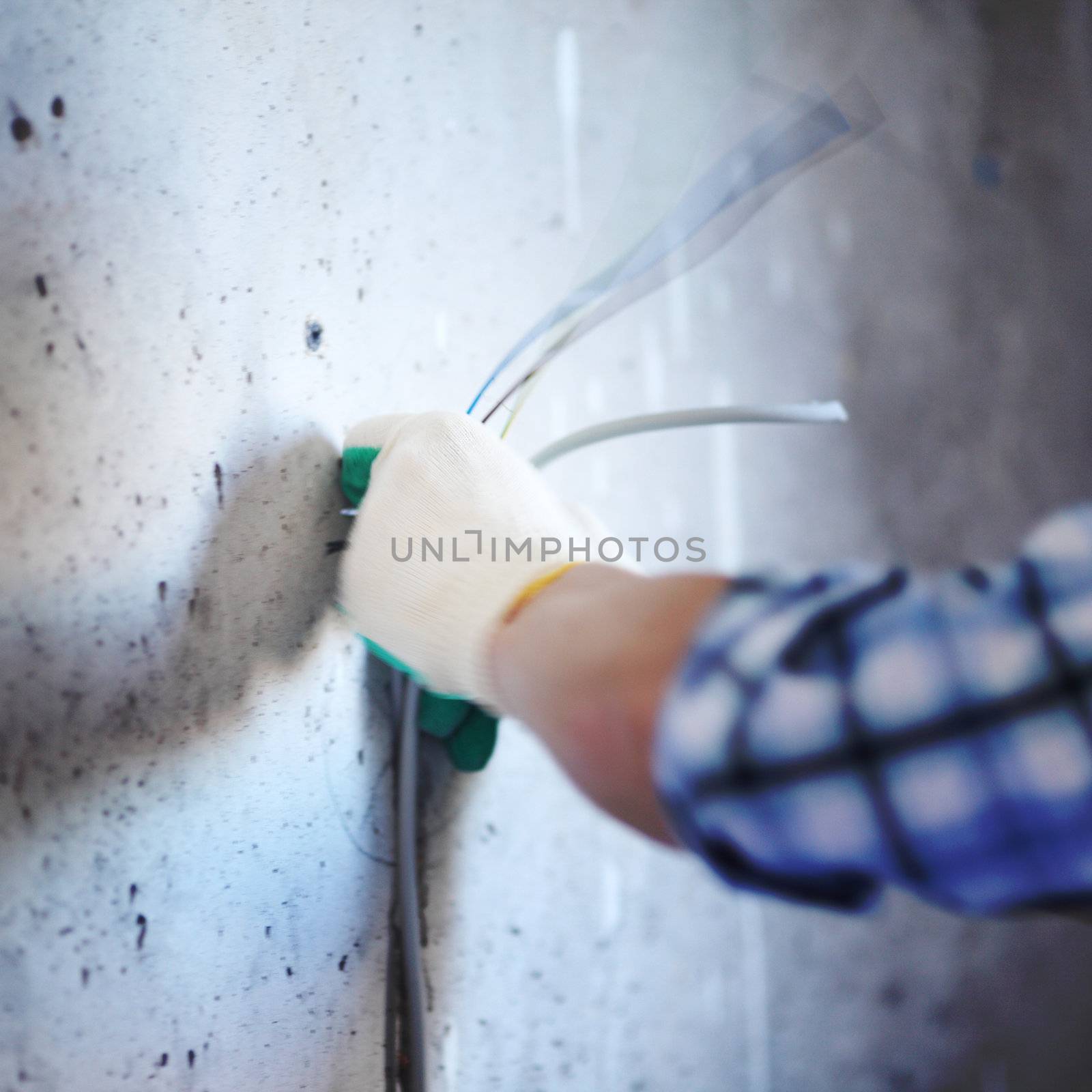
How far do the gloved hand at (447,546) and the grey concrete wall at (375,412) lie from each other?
0.33 feet

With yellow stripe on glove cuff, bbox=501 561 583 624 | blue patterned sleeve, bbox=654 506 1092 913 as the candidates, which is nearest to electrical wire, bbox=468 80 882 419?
yellow stripe on glove cuff, bbox=501 561 583 624

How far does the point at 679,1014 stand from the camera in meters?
1.04

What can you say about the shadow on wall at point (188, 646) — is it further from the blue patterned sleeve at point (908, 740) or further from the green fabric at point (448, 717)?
the blue patterned sleeve at point (908, 740)

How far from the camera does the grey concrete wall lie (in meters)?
0.55

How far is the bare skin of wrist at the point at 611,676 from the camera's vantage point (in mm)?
379

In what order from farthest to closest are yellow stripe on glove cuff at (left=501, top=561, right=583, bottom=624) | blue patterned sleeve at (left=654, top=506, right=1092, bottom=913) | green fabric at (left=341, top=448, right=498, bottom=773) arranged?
green fabric at (left=341, top=448, right=498, bottom=773), yellow stripe on glove cuff at (left=501, top=561, right=583, bottom=624), blue patterned sleeve at (left=654, top=506, right=1092, bottom=913)

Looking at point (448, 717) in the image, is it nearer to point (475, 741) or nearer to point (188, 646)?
point (475, 741)

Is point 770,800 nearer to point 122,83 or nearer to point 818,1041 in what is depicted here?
point 122,83

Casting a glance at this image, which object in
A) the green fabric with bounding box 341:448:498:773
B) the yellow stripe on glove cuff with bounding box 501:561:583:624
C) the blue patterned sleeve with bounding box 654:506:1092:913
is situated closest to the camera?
the blue patterned sleeve with bounding box 654:506:1092:913

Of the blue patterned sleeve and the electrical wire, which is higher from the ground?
the electrical wire

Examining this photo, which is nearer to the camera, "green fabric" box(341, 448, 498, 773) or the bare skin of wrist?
the bare skin of wrist

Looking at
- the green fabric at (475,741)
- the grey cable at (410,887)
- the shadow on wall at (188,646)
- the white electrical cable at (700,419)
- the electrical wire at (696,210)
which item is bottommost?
the grey cable at (410,887)

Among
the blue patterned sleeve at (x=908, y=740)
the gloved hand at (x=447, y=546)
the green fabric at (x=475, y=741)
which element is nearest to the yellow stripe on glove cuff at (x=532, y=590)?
the gloved hand at (x=447, y=546)

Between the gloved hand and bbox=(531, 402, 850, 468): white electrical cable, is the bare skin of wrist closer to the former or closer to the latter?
the gloved hand
